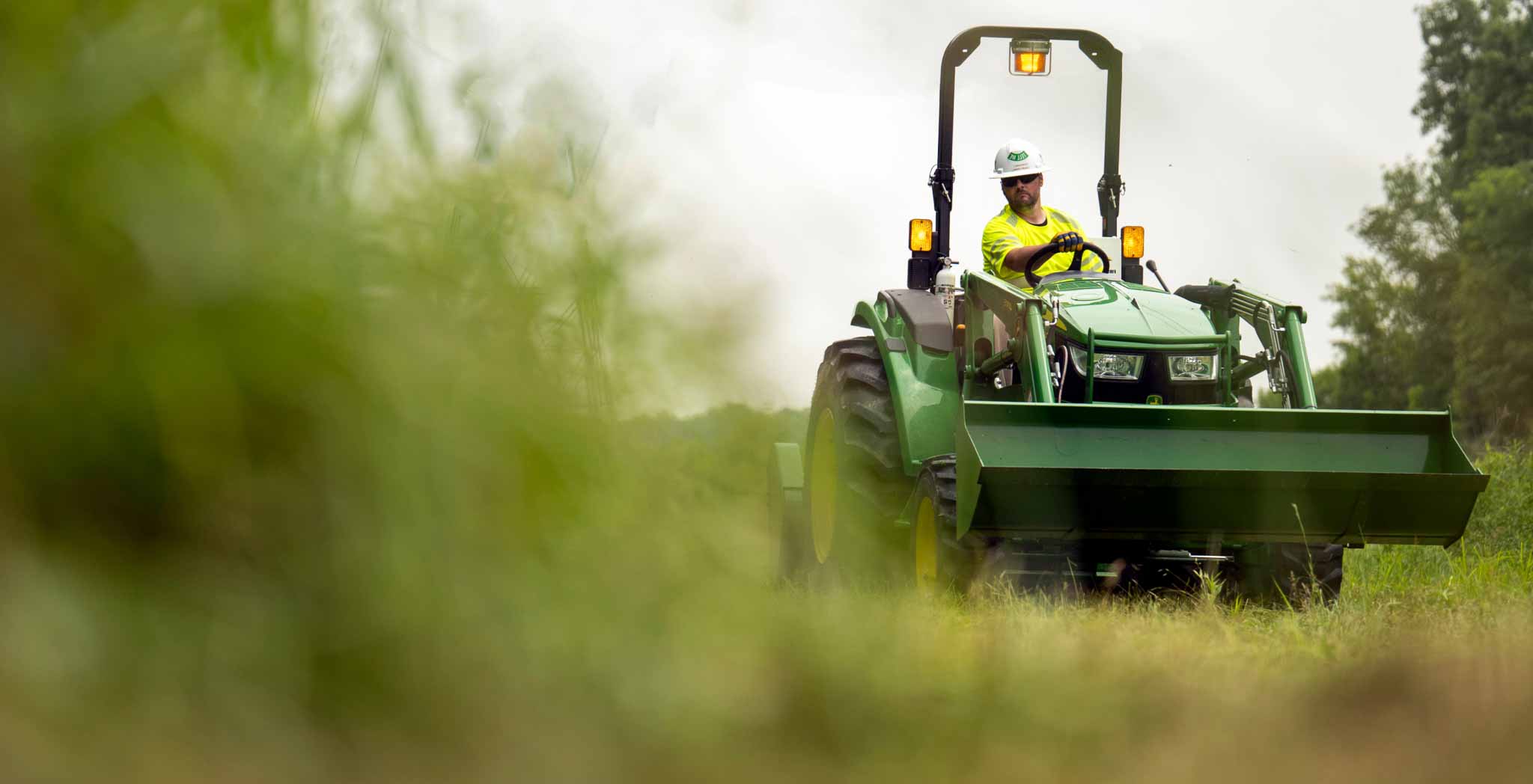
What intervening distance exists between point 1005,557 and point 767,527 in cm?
358

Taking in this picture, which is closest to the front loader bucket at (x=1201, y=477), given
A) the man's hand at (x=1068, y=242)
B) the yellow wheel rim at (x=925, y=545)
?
the yellow wheel rim at (x=925, y=545)

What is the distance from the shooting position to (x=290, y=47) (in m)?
1.75

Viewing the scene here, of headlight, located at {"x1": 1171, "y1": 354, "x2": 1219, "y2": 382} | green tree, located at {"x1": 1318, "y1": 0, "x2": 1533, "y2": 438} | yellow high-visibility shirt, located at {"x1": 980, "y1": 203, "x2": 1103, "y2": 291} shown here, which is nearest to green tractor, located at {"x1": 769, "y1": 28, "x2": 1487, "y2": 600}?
headlight, located at {"x1": 1171, "y1": 354, "x2": 1219, "y2": 382}

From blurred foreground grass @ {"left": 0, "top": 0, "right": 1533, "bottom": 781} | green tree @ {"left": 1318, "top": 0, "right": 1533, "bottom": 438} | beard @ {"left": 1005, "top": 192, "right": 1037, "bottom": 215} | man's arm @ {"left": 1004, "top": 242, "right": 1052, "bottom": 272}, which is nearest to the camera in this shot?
blurred foreground grass @ {"left": 0, "top": 0, "right": 1533, "bottom": 781}

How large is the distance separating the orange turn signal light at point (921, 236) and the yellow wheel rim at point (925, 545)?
1.57 metres

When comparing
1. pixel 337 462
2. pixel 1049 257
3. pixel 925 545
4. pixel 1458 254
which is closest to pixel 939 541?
pixel 925 545

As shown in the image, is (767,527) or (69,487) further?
(767,527)

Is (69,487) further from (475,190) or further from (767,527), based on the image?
(767,527)

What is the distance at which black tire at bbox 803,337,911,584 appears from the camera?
625cm

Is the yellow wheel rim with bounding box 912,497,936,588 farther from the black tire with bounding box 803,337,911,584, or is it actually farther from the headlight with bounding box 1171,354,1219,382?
the headlight with bounding box 1171,354,1219,382

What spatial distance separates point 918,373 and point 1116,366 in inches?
32.3

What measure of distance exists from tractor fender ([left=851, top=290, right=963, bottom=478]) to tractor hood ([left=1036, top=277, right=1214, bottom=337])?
1.62ft

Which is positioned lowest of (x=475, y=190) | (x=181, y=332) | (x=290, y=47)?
(x=181, y=332)

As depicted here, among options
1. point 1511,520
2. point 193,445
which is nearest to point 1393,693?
point 193,445
